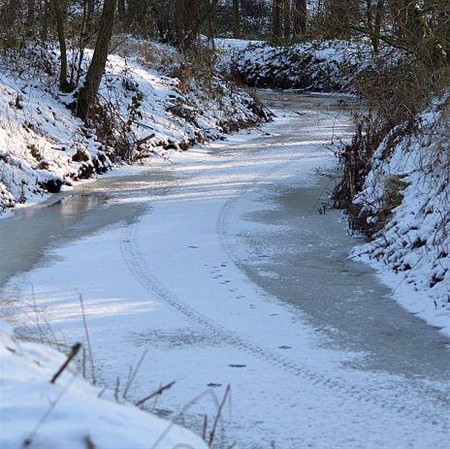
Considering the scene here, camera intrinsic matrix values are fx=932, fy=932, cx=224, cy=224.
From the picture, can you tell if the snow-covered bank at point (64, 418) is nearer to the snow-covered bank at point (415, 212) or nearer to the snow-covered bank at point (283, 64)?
the snow-covered bank at point (415, 212)

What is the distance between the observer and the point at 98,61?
636 inches

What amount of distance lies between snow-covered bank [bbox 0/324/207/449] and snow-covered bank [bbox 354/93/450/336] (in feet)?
12.8

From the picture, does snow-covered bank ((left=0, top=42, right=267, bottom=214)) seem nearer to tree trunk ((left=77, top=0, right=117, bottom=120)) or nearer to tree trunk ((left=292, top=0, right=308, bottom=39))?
tree trunk ((left=77, top=0, right=117, bottom=120))

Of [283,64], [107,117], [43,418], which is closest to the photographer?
[43,418]

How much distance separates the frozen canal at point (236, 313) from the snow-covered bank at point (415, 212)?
230 millimetres

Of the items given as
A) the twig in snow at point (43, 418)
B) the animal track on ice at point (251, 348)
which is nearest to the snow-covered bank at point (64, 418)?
the twig in snow at point (43, 418)

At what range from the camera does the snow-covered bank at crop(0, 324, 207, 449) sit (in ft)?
9.11

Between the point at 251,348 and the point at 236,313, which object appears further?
the point at 236,313

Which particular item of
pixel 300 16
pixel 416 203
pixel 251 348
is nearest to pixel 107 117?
pixel 300 16

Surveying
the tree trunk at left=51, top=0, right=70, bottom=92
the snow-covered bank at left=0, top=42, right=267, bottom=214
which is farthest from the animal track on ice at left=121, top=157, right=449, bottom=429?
the tree trunk at left=51, top=0, right=70, bottom=92

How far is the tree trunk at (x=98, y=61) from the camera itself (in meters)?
16.1

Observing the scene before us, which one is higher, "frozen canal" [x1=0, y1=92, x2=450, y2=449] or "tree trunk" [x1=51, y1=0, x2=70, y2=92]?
"tree trunk" [x1=51, y1=0, x2=70, y2=92]

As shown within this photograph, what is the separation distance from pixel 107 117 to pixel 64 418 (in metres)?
13.9

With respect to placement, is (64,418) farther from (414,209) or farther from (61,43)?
(61,43)
